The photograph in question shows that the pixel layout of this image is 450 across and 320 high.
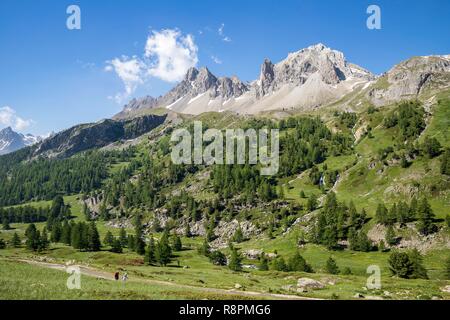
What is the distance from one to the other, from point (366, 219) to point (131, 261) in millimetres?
105240

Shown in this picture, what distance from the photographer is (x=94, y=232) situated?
154 meters

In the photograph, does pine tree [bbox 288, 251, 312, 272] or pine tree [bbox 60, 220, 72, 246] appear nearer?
pine tree [bbox 288, 251, 312, 272]

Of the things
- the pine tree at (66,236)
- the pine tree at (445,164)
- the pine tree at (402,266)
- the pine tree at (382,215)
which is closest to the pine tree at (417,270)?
the pine tree at (402,266)

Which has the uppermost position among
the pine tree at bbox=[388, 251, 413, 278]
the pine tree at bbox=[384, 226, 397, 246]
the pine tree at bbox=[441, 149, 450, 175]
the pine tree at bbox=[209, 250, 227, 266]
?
the pine tree at bbox=[441, 149, 450, 175]

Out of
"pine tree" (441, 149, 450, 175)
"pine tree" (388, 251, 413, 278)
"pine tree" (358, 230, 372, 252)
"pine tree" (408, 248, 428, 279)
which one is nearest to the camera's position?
"pine tree" (408, 248, 428, 279)

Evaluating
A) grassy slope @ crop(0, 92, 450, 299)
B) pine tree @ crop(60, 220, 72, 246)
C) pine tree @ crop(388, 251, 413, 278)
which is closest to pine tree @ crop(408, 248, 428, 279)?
pine tree @ crop(388, 251, 413, 278)

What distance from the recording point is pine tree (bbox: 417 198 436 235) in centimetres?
14738

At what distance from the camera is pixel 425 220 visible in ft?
488

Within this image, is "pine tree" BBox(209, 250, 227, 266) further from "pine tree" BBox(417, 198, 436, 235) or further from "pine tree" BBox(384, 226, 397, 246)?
"pine tree" BBox(417, 198, 436, 235)
